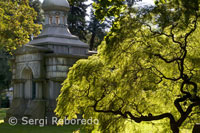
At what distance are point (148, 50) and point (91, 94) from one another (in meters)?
2.83

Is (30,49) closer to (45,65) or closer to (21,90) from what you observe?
(45,65)

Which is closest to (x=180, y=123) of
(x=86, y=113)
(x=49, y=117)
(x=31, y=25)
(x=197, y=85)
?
(x=197, y=85)

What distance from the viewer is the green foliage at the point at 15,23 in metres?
22.7

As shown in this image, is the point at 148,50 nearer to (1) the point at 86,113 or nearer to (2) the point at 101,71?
(2) the point at 101,71

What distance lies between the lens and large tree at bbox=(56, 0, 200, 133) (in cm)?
1213

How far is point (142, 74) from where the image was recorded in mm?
12414

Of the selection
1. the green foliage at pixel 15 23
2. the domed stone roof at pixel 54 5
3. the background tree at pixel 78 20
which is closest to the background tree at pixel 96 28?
the background tree at pixel 78 20

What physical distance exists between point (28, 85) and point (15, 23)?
4.49 m

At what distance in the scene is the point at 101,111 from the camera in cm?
1337

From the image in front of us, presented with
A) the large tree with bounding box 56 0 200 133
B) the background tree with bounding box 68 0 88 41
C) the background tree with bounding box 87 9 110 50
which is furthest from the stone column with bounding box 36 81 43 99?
the background tree with bounding box 87 9 110 50

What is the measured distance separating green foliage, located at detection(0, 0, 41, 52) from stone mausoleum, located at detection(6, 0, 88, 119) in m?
0.98

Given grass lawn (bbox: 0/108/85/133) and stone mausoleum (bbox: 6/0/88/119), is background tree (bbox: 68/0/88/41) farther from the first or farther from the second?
grass lawn (bbox: 0/108/85/133)

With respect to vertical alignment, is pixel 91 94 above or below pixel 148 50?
below

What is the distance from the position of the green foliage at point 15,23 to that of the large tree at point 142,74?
1008 centimetres
